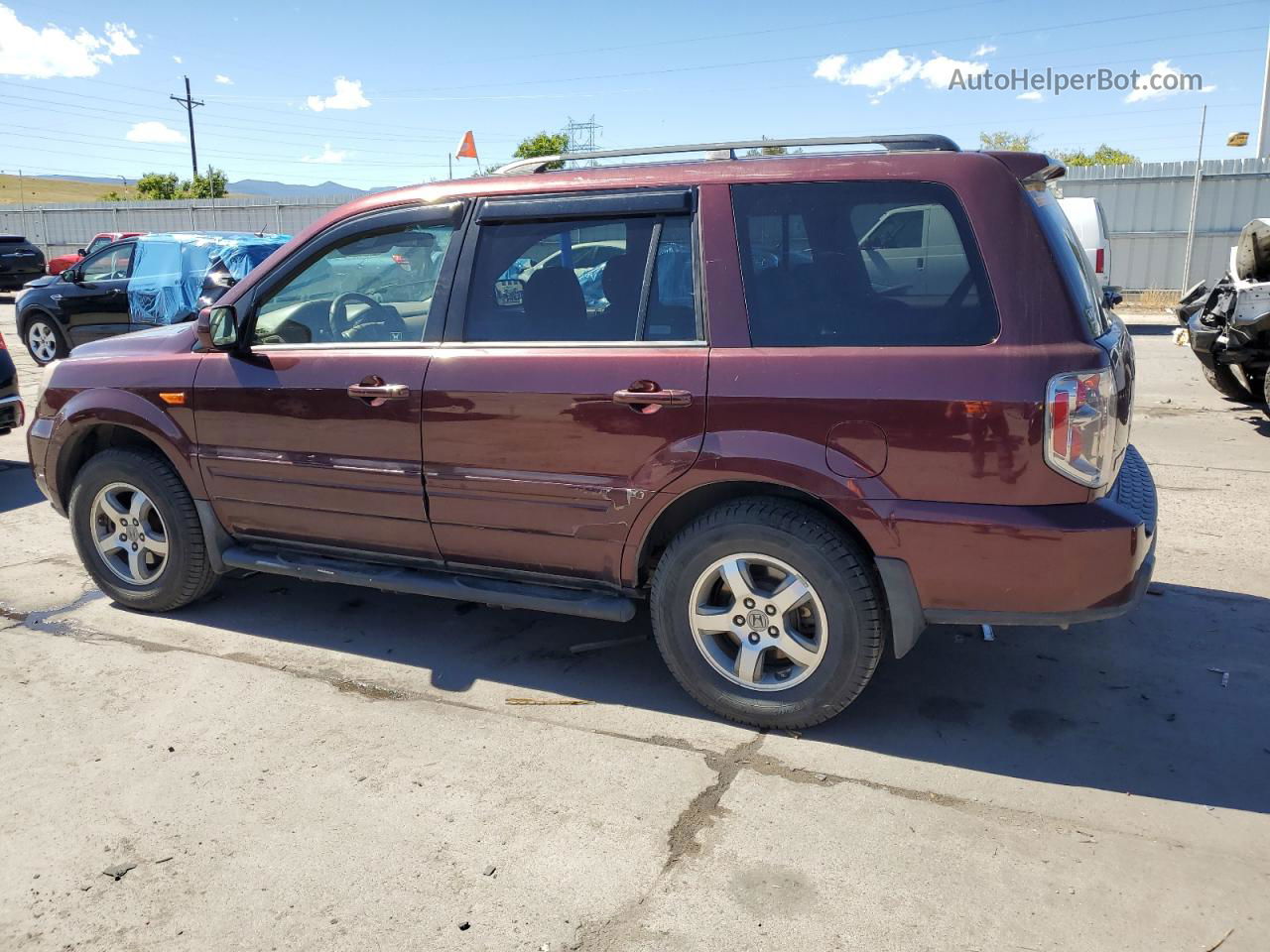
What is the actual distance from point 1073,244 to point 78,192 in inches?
5113

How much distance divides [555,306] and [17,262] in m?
26.7

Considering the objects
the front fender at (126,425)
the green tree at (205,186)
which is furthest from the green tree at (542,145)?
the front fender at (126,425)

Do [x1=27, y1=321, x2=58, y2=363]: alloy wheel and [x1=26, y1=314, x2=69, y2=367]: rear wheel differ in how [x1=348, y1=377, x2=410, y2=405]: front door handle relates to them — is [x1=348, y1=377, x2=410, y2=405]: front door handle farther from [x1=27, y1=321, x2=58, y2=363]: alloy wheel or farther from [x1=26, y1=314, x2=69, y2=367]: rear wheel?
[x1=27, y1=321, x2=58, y2=363]: alloy wheel

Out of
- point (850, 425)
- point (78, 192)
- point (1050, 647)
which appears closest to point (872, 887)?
point (850, 425)

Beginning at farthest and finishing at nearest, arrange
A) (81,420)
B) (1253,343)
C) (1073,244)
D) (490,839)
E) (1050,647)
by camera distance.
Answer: (1253,343), (81,420), (1050,647), (1073,244), (490,839)

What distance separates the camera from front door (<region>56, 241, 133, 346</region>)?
13.9m

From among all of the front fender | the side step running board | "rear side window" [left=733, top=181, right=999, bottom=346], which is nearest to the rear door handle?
"rear side window" [left=733, top=181, right=999, bottom=346]

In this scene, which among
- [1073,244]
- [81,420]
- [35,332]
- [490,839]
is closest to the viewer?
[490,839]

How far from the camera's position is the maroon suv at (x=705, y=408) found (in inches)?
126

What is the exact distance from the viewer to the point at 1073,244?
3.61 meters

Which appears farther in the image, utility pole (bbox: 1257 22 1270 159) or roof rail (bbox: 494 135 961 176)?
utility pole (bbox: 1257 22 1270 159)

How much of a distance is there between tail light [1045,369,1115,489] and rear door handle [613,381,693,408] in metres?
1.18

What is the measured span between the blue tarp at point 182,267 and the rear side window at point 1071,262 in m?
10.9

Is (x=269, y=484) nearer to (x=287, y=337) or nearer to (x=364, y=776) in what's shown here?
(x=287, y=337)
